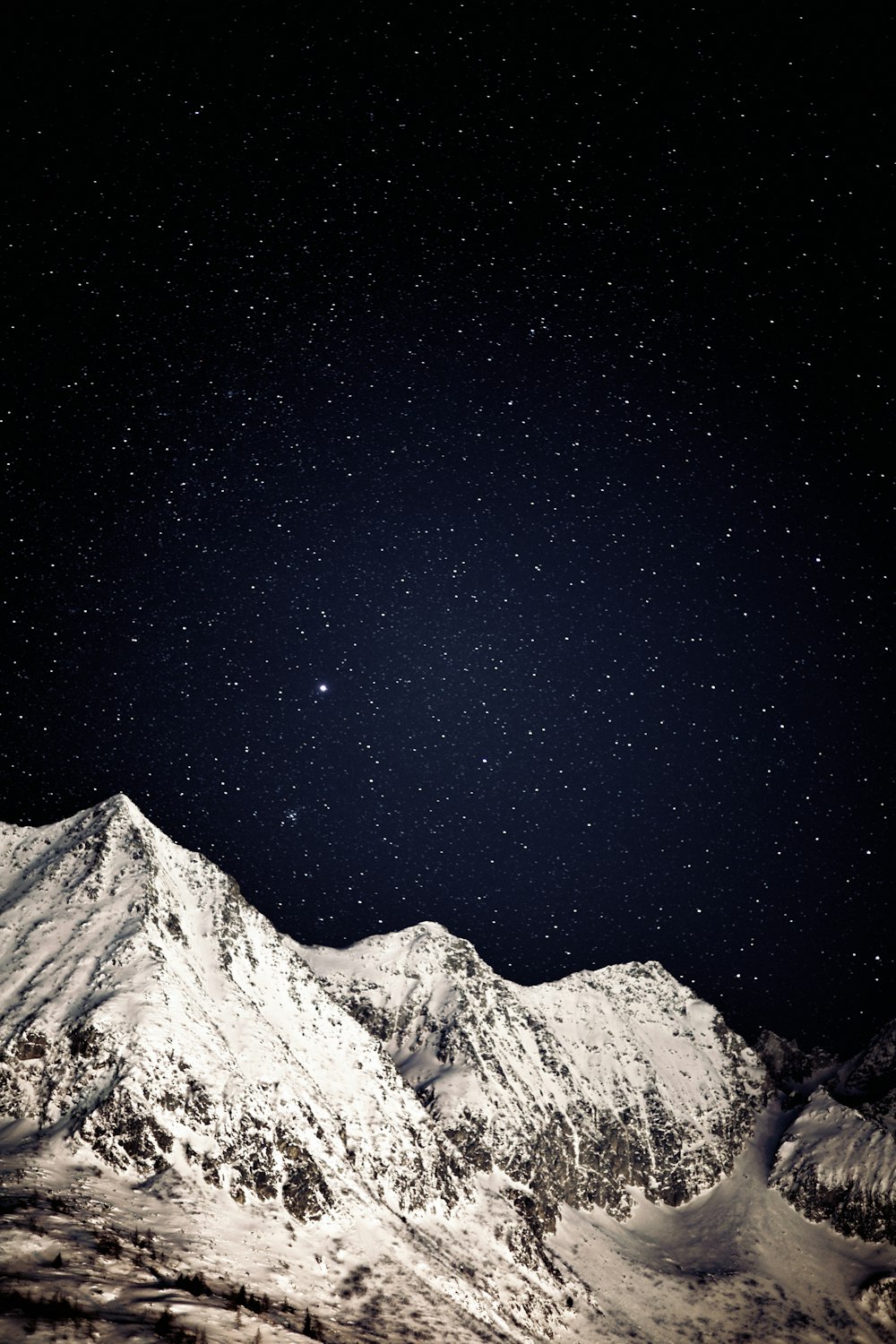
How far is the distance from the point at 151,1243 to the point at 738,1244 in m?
171

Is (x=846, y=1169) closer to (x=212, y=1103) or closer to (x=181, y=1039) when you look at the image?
(x=212, y=1103)

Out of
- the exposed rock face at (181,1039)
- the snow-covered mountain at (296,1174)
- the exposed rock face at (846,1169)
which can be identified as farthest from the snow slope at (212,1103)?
the exposed rock face at (846,1169)

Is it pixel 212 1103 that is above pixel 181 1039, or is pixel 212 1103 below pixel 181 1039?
below

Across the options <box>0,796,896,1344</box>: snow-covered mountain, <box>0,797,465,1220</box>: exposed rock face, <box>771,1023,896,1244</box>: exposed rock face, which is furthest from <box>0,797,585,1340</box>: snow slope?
<box>771,1023,896,1244</box>: exposed rock face

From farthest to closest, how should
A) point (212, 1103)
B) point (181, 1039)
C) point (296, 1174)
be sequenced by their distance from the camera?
1. point (181, 1039)
2. point (296, 1174)
3. point (212, 1103)

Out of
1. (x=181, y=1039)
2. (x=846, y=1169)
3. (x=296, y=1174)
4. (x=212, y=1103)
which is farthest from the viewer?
(x=846, y=1169)

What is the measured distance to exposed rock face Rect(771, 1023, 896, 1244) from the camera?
538 feet

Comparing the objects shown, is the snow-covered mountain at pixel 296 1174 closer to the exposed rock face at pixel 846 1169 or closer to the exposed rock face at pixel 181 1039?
the exposed rock face at pixel 181 1039

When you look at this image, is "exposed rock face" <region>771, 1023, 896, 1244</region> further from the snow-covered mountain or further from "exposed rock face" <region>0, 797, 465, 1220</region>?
"exposed rock face" <region>0, 797, 465, 1220</region>

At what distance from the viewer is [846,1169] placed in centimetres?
17450

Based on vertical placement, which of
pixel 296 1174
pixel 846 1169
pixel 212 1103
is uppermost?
pixel 212 1103

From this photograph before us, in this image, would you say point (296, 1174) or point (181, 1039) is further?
point (181, 1039)

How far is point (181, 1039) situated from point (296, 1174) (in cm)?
2283

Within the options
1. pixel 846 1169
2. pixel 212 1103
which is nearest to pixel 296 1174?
pixel 212 1103
